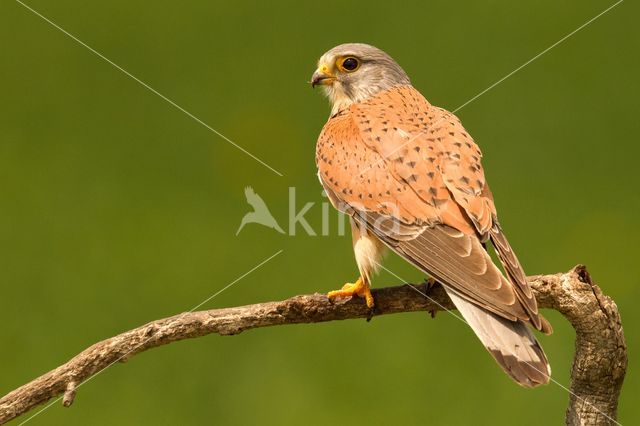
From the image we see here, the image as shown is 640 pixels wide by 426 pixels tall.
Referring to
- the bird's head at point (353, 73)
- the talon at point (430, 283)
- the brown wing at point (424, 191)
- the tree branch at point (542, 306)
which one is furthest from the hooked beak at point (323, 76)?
the tree branch at point (542, 306)

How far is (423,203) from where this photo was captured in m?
2.70

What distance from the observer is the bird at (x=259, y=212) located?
4750mm

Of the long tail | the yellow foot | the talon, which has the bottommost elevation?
the long tail

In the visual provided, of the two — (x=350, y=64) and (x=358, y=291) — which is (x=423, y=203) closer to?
(x=358, y=291)

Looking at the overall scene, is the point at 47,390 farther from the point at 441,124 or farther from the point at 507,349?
the point at 441,124

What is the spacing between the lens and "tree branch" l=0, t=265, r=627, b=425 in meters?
2.44

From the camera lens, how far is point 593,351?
2469 millimetres

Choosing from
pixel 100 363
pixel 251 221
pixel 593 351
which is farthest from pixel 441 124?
pixel 251 221

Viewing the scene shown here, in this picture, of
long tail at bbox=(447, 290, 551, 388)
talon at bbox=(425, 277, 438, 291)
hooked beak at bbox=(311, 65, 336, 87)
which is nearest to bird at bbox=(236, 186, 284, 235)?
hooked beak at bbox=(311, 65, 336, 87)

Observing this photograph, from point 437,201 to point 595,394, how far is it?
2.22ft

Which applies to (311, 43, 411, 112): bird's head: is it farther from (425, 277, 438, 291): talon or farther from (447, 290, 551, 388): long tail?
(447, 290, 551, 388): long tail

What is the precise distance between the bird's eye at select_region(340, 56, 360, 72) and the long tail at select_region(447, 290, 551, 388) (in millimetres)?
1211

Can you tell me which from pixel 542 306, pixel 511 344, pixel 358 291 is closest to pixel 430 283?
pixel 358 291

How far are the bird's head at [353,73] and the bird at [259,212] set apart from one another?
1.31 m
